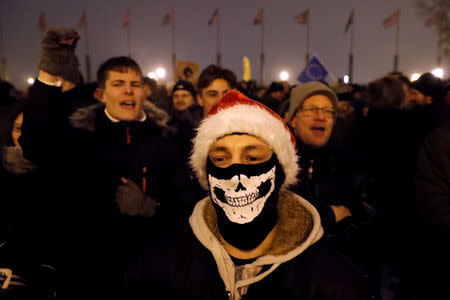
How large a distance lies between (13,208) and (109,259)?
1009mm

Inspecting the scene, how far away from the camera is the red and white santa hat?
207 cm

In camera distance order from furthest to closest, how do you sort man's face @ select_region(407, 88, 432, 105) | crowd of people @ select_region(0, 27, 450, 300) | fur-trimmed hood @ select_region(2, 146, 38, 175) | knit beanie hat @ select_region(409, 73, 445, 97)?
man's face @ select_region(407, 88, 432, 105) → knit beanie hat @ select_region(409, 73, 445, 97) → fur-trimmed hood @ select_region(2, 146, 38, 175) → crowd of people @ select_region(0, 27, 450, 300)

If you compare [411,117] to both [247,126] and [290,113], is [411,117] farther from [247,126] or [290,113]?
[247,126]

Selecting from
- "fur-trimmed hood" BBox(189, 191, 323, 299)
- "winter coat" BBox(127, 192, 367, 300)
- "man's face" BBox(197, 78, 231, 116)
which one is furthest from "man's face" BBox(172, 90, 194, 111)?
"winter coat" BBox(127, 192, 367, 300)

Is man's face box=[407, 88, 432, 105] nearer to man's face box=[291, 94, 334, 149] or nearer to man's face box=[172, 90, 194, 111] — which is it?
man's face box=[291, 94, 334, 149]

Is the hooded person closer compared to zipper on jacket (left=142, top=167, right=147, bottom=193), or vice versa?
the hooded person

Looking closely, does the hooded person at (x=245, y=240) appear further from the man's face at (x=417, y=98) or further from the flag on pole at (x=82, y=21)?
the flag on pole at (x=82, y=21)

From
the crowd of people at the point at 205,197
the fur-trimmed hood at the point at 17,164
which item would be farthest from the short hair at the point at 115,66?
the fur-trimmed hood at the point at 17,164

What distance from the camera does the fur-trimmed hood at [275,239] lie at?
186 centimetres

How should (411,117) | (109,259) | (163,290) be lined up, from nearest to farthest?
(163,290)
(109,259)
(411,117)

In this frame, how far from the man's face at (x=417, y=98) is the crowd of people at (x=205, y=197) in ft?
1.32

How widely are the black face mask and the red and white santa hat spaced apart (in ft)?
0.49

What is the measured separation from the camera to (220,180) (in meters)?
2.03

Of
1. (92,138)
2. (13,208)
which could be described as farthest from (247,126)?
(13,208)
